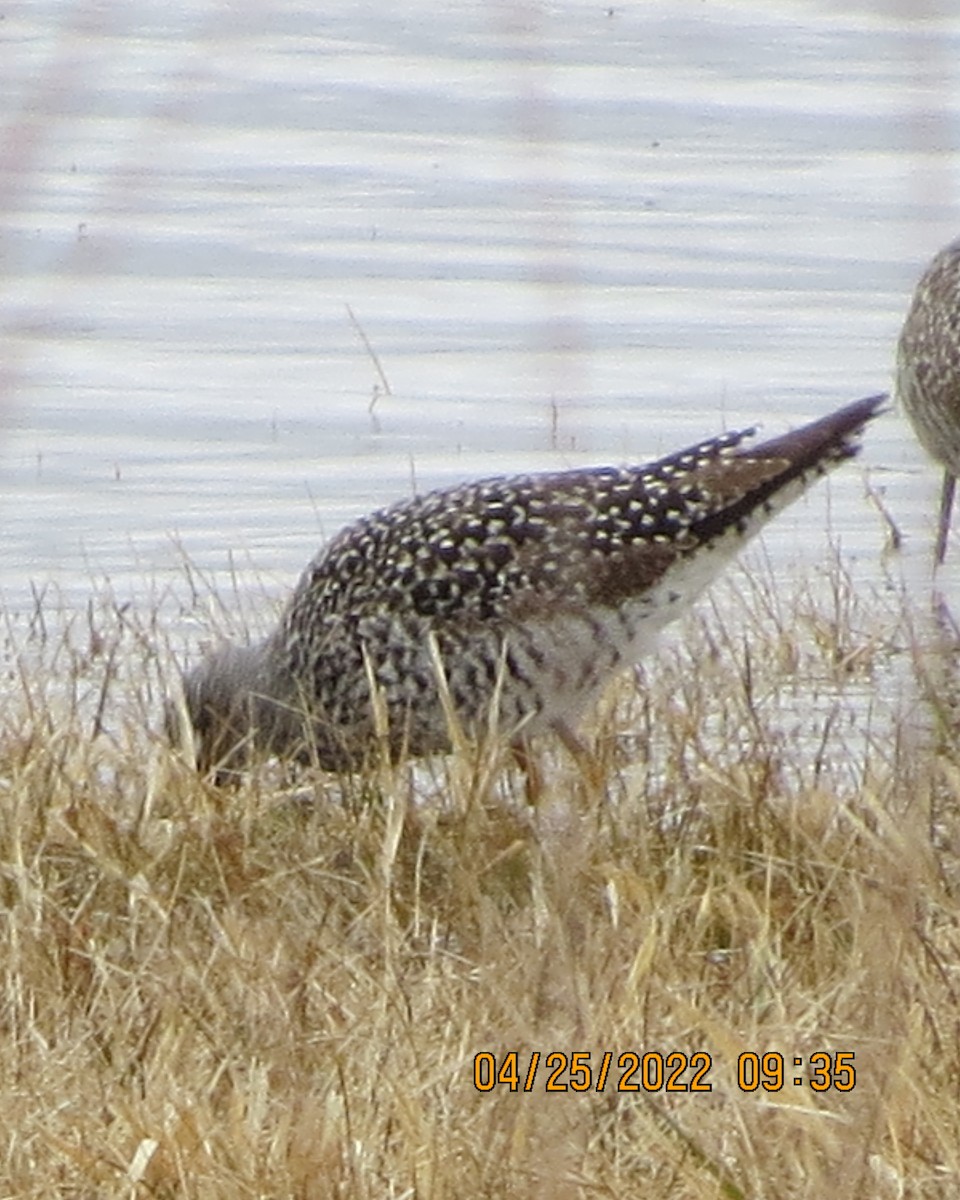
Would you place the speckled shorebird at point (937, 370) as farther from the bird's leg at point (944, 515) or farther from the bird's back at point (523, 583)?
the bird's back at point (523, 583)

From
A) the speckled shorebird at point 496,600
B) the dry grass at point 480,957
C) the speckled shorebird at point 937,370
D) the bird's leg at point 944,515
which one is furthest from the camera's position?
the bird's leg at point 944,515

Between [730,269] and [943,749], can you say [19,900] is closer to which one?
[943,749]

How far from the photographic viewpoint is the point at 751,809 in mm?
5215

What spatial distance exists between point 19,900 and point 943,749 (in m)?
1.61

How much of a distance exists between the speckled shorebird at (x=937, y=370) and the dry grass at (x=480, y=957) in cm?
154

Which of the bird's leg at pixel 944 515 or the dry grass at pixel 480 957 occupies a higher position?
the dry grass at pixel 480 957

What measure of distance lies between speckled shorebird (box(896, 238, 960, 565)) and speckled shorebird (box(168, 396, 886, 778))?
1.32 m

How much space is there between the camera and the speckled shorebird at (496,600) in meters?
6.00
